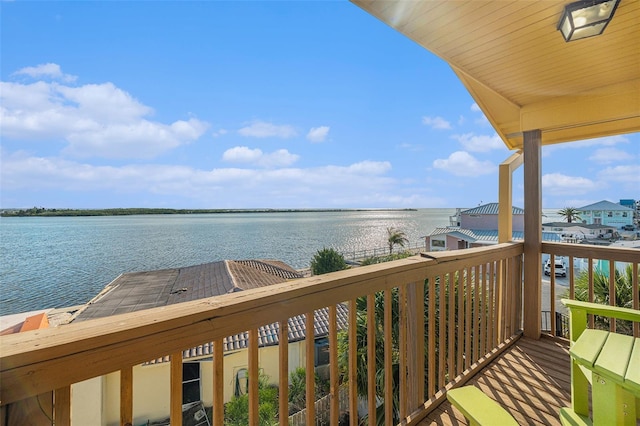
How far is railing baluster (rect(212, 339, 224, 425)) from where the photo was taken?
2.81 feet

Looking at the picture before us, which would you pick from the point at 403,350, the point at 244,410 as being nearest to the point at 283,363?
the point at 403,350

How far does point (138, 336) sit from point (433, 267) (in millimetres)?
1454

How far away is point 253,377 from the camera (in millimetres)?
966

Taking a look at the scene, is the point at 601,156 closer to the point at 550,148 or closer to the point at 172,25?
the point at 550,148

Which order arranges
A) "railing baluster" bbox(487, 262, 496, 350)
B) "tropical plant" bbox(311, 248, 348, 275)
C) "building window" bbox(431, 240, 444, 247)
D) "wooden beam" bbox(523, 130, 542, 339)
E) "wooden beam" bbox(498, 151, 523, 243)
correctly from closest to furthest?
"railing baluster" bbox(487, 262, 496, 350)
"wooden beam" bbox(523, 130, 542, 339)
"wooden beam" bbox(498, 151, 523, 243)
"tropical plant" bbox(311, 248, 348, 275)
"building window" bbox(431, 240, 444, 247)

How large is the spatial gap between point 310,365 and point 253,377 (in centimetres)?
26

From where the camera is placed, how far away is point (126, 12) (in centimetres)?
691

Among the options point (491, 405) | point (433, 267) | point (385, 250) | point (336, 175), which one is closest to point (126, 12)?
point (433, 267)

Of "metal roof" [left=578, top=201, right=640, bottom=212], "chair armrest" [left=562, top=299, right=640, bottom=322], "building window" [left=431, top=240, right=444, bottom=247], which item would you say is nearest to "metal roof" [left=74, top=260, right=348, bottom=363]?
"chair armrest" [left=562, top=299, right=640, bottom=322]

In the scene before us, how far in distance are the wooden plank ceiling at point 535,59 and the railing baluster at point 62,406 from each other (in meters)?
1.96

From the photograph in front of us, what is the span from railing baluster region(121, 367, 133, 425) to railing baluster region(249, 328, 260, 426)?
33 centimetres

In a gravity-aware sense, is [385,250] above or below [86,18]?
below

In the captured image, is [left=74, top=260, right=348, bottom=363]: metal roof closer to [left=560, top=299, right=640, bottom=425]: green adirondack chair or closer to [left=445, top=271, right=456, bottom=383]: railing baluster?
[left=445, top=271, right=456, bottom=383]: railing baluster

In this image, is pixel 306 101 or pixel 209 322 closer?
pixel 209 322
